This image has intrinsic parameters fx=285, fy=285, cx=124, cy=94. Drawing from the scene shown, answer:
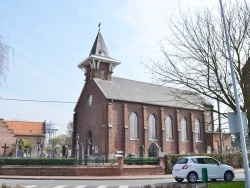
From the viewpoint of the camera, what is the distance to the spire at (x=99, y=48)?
4160cm

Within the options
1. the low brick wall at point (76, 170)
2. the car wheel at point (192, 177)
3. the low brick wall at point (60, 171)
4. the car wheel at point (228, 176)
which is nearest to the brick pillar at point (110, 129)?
the low brick wall at point (76, 170)

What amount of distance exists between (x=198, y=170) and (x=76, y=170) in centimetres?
1104

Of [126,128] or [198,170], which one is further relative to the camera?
[126,128]

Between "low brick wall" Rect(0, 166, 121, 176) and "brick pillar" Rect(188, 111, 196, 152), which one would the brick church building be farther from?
"low brick wall" Rect(0, 166, 121, 176)

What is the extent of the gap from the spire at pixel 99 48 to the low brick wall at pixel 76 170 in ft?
68.3

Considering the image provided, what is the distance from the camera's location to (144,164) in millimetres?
26516

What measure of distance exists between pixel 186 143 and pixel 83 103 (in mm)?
16982

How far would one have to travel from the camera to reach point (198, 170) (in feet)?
57.3

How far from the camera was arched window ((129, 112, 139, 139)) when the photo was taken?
1524 inches

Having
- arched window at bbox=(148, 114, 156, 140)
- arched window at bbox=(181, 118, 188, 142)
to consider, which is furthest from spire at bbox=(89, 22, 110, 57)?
arched window at bbox=(181, 118, 188, 142)

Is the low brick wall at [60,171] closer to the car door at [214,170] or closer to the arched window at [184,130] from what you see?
the car door at [214,170]

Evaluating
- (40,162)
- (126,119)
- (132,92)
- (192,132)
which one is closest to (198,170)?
(40,162)

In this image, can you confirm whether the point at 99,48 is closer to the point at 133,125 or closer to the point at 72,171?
the point at 133,125

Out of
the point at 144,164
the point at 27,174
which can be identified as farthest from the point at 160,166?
the point at 27,174
